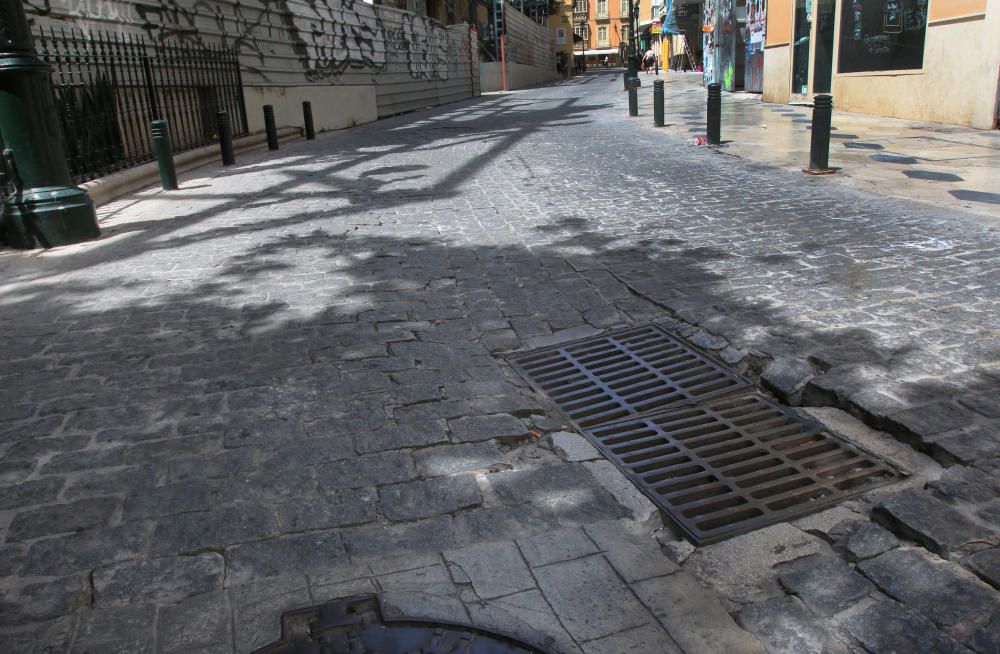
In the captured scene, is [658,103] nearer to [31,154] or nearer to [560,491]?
[31,154]

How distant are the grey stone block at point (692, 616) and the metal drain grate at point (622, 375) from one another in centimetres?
116

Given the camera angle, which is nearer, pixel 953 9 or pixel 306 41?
pixel 953 9

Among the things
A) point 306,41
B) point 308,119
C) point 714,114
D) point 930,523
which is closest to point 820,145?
point 714,114

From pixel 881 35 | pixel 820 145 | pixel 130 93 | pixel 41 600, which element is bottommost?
pixel 41 600

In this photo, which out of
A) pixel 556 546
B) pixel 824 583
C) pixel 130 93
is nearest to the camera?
pixel 824 583

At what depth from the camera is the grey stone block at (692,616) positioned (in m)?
1.98

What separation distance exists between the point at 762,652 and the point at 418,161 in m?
10.8

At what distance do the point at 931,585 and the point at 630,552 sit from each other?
32.2 inches

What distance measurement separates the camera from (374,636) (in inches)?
78.7

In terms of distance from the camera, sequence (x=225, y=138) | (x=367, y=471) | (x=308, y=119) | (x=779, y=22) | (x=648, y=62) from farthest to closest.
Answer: (x=648, y=62), (x=779, y=22), (x=308, y=119), (x=225, y=138), (x=367, y=471)

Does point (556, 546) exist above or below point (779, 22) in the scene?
below

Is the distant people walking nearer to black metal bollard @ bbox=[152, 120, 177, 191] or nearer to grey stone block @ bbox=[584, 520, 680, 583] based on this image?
black metal bollard @ bbox=[152, 120, 177, 191]

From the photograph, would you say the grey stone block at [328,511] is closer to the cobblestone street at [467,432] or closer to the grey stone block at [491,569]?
the cobblestone street at [467,432]

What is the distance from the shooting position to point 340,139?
16547 millimetres
